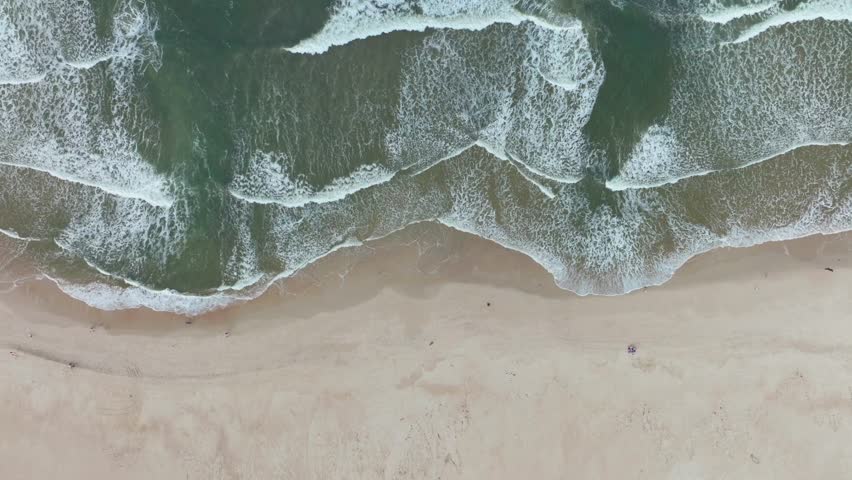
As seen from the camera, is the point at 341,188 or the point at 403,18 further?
the point at 341,188

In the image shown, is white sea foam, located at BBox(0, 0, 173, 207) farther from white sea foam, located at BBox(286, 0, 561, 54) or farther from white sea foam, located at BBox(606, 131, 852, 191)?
white sea foam, located at BBox(606, 131, 852, 191)

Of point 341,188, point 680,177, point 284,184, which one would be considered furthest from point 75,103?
point 680,177

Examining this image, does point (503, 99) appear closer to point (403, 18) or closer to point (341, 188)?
point (403, 18)

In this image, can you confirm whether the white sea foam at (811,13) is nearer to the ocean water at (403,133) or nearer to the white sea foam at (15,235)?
the ocean water at (403,133)

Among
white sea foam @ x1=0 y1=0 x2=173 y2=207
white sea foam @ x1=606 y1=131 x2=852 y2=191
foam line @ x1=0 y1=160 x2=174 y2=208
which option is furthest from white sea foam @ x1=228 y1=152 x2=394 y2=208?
white sea foam @ x1=606 y1=131 x2=852 y2=191

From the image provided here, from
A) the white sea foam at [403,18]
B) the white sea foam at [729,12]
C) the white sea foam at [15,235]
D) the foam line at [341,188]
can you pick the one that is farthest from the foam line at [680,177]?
the white sea foam at [15,235]

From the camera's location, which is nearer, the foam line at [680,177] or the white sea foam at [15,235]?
the foam line at [680,177]
